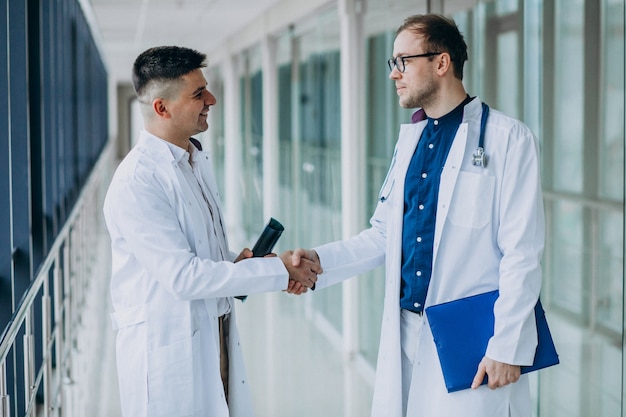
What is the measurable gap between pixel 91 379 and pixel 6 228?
1.72m

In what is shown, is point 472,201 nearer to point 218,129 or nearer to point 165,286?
point 165,286

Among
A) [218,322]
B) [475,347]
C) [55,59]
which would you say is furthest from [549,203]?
[55,59]

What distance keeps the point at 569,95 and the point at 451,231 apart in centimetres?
102

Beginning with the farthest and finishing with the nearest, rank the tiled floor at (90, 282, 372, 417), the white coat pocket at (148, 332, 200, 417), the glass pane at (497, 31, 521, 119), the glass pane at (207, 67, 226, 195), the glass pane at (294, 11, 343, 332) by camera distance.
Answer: the glass pane at (207, 67, 226, 195) → the glass pane at (294, 11, 343, 332) → the tiled floor at (90, 282, 372, 417) → the glass pane at (497, 31, 521, 119) → the white coat pocket at (148, 332, 200, 417)

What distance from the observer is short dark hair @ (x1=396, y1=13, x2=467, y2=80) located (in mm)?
2373

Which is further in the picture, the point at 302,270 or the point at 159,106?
the point at 302,270

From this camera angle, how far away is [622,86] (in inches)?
110

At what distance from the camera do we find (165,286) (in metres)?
2.28

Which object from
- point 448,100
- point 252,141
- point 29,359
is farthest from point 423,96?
point 252,141

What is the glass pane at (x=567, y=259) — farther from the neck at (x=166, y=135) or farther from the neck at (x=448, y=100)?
the neck at (x=166, y=135)

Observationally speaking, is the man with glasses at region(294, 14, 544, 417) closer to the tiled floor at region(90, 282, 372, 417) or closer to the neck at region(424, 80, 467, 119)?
the neck at region(424, 80, 467, 119)

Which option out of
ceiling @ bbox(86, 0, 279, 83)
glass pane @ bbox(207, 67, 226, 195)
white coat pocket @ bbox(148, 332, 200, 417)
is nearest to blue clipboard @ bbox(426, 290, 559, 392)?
white coat pocket @ bbox(148, 332, 200, 417)

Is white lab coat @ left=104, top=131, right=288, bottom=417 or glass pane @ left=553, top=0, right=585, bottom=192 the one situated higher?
glass pane @ left=553, top=0, right=585, bottom=192

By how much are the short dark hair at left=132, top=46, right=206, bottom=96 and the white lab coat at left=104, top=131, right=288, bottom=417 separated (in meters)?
0.17
